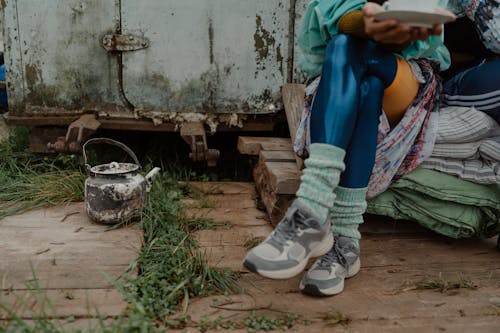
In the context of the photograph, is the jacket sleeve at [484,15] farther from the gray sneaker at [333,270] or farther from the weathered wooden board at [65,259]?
the weathered wooden board at [65,259]

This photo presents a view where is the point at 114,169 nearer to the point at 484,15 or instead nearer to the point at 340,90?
the point at 340,90

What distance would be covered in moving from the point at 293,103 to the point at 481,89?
107 centimetres

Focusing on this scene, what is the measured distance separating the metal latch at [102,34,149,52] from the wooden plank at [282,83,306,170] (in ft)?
2.94

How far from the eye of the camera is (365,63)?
6.39ft

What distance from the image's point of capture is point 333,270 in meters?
2.00

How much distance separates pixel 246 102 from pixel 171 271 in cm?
157

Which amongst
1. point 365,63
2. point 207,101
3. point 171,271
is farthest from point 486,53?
point 171,271

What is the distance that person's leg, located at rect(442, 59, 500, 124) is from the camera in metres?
2.25

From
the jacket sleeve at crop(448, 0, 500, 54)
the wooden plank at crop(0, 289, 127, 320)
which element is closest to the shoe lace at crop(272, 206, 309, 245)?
the wooden plank at crop(0, 289, 127, 320)

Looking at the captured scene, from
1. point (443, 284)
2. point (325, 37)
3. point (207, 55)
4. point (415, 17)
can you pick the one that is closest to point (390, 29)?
point (415, 17)

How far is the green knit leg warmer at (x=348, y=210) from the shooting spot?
2031mm

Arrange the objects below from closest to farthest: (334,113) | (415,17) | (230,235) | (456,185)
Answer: (415,17), (334,113), (456,185), (230,235)

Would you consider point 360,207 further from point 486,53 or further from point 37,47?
point 37,47

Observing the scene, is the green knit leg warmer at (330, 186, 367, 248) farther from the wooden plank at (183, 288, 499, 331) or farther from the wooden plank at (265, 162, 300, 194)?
the wooden plank at (265, 162, 300, 194)
